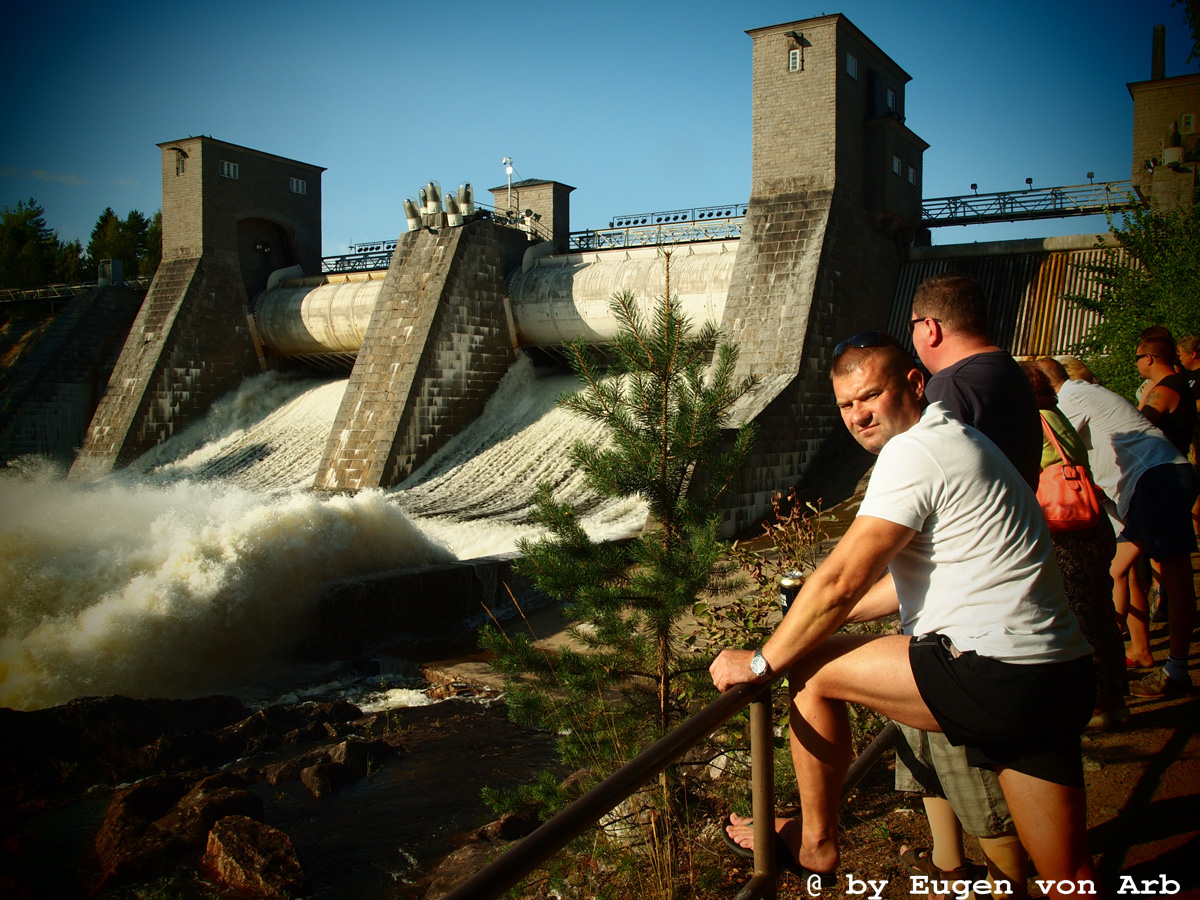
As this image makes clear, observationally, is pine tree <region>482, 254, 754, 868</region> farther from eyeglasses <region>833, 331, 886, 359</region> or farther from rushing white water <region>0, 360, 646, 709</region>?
rushing white water <region>0, 360, 646, 709</region>

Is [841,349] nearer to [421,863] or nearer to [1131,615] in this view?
[1131,615]

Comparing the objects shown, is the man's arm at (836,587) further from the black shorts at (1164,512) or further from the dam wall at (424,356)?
the dam wall at (424,356)

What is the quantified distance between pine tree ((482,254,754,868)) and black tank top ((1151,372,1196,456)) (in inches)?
96.4

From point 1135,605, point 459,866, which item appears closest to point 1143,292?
point 1135,605

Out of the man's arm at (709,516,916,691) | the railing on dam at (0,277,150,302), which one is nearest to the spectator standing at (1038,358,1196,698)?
the man's arm at (709,516,916,691)

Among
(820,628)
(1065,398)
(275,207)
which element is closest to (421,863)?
(820,628)

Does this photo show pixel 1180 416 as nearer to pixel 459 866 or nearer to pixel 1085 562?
pixel 1085 562

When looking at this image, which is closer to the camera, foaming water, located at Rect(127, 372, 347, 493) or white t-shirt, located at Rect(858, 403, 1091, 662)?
white t-shirt, located at Rect(858, 403, 1091, 662)

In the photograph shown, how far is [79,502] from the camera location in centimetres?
1055

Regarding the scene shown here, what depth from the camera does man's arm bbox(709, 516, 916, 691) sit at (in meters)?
1.82

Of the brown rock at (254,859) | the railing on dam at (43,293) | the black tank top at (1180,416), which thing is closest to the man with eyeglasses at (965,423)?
the black tank top at (1180,416)

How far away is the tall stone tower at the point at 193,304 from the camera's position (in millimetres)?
21703

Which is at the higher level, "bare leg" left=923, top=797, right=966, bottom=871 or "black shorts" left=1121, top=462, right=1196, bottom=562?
"black shorts" left=1121, top=462, right=1196, bottom=562

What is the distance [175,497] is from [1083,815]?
443 inches
